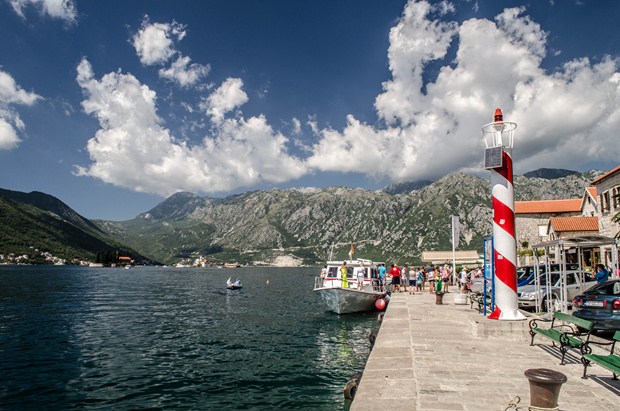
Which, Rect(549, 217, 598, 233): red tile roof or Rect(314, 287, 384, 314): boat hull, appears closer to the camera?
Rect(314, 287, 384, 314): boat hull

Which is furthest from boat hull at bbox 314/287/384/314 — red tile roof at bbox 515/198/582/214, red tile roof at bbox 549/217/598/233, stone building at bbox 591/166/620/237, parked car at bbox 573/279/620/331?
red tile roof at bbox 515/198/582/214

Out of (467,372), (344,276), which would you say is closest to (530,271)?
(344,276)

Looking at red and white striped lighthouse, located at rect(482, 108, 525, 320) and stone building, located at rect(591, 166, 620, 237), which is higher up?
stone building, located at rect(591, 166, 620, 237)

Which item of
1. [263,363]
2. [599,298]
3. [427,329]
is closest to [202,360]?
[263,363]

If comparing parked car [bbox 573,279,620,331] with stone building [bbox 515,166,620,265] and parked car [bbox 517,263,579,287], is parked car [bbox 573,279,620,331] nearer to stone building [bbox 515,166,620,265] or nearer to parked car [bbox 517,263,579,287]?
parked car [bbox 517,263,579,287]

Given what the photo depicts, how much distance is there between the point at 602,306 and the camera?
12.9 m

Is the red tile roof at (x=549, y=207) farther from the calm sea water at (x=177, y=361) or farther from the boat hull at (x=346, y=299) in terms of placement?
the calm sea water at (x=177, y=361)

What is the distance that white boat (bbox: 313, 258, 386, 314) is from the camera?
31.4 m

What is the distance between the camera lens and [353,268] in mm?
35156

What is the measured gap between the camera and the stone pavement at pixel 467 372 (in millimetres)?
6742

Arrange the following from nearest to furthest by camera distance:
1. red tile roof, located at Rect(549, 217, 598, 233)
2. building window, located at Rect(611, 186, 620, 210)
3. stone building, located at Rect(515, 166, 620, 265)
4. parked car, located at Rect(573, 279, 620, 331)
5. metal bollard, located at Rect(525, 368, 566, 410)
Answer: metal bollard, located at Rect(525, 368, 566, 410), parked car, located at Rect(573, 279, 620, 331), building window, located at Rect(611, 186, 620, 210), stone building, located at Rect(515, 166, 620, 265), red tile roof, located at Rect(549, 217, 598, 233)

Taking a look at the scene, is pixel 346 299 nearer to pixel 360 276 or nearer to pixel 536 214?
pixel 360 276

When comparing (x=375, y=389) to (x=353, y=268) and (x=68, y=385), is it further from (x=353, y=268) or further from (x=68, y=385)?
(x=353, y=268)

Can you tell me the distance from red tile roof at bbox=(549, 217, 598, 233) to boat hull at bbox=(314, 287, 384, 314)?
94.1ft
